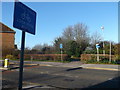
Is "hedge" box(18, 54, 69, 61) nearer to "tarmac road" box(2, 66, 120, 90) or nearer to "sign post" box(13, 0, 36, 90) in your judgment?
"tarmac road" box(2, 66, 120, 90)

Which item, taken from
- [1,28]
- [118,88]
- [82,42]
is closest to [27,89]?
[118,88]

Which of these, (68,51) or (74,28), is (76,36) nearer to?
(74,28)

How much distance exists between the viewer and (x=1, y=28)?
46000mm

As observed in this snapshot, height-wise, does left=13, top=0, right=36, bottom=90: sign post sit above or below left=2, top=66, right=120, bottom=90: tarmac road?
above

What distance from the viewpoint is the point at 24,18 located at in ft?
15.7

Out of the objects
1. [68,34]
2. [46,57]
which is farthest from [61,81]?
[68,34]

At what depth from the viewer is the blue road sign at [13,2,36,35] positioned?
14.4ft

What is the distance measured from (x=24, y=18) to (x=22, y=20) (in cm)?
13

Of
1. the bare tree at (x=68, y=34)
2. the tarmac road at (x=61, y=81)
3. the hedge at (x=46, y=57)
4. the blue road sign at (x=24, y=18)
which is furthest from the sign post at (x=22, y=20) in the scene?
the bare tree at (x=68, y=34)

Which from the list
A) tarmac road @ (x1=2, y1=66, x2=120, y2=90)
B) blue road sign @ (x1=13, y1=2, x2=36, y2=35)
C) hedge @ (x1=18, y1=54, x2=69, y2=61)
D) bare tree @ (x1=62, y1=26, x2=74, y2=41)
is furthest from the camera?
bare tree @ (x1=62, y1=26, x2=74, y2=41)

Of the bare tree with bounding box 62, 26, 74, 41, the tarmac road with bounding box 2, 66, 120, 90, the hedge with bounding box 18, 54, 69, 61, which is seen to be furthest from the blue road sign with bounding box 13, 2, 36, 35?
the bare tree with bounding box 62, 26, 74, 41

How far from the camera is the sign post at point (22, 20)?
442cm

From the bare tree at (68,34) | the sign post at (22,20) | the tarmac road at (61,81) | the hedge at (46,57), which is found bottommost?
the tarmac road at (61,81)

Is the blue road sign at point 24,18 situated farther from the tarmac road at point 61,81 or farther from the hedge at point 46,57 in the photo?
the hedge at point 46,57
